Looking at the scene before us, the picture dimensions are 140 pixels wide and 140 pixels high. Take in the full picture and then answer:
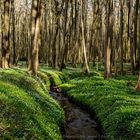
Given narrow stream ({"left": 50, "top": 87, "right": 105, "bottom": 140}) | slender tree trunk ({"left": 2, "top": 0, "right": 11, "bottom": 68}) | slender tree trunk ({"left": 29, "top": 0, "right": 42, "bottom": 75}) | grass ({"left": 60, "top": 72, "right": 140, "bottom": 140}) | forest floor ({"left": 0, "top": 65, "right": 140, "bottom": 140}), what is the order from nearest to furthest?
forest floor ({"left": 0, "top": 65, "right": 140, "bottom": 140}) → grass ({"left": 60, "top": 72, "right": 140, "bottom": 140}) → narrow stream ({"left": 50, "top": 87, "right": 105, "bottom": 140}) → slender tree trunk ({"left": 29, "top": 0, "right": 42, "bottom": 75}) → slender tree trunk ({"left": 2, "top": 0, "right": 11, "bottom": 68})

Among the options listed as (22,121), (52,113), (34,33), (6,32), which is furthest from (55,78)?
(22,121)

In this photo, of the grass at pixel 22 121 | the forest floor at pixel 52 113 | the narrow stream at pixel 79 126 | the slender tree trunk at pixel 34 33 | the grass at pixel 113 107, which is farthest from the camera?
the slender tree trunk at pixel 34 33

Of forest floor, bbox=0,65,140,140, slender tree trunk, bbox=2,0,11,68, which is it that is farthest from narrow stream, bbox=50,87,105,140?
slender tree trunk, bbox=2,0,11,68

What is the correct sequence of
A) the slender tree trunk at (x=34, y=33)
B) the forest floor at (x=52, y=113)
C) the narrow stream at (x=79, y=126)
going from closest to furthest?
the forest floor at (x=52, y=113) → the narrow stream at (x=79, y=126) → the slender tree trunk at (x=34, y=33)

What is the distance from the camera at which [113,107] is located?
802 inches

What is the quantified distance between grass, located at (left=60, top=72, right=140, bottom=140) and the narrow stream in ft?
1.65

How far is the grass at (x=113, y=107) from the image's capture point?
1577 cm

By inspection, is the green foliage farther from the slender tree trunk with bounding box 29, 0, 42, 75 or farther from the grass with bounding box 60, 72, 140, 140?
the grass with bounding box 60, 72, 140, 140

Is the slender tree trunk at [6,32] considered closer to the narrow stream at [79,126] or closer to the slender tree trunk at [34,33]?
the slender tree trunk at [34,33]

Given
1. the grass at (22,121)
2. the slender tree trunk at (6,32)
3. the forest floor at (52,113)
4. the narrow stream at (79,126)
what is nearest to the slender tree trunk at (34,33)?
the slender tree trunk at (6,32)

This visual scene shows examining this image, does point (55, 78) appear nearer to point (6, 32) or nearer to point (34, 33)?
point (34, 33)

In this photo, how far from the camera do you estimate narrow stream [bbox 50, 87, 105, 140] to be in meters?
17.7

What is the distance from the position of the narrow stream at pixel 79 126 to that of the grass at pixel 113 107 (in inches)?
19.8

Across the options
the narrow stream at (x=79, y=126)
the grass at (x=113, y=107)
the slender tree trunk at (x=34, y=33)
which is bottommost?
the narrow stream at (x=79, y=126)
